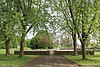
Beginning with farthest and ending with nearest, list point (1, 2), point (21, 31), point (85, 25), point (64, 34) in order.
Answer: point (64, 34) < point (1, 2) < point (21, 31) < point (85, 25)

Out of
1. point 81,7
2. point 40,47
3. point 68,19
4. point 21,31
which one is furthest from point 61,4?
point 40,47

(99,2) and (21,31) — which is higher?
(99,2)

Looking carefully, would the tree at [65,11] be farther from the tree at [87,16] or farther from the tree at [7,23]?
the tree at [7,23]

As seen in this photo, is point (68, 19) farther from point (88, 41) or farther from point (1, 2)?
point (1, 2)

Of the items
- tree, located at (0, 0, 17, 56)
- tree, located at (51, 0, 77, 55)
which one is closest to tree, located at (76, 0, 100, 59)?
tree, located at (51, 0, 77, 55)

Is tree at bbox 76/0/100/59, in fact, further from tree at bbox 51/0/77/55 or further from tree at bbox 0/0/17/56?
tree at bbox 0/0/17/56

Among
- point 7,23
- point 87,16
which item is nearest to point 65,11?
point 87,16

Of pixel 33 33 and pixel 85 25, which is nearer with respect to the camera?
pixel 85 25

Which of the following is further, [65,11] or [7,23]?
[65,11]

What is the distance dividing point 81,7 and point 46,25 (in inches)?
307

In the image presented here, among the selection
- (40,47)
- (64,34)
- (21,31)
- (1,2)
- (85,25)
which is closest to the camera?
(85,25)

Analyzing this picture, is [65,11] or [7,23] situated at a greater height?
[65,11]

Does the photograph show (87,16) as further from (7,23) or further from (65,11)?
(7,23)

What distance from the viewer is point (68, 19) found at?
3428 centimetres
